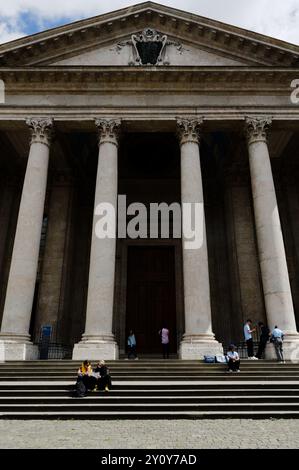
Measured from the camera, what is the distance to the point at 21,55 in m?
18.5

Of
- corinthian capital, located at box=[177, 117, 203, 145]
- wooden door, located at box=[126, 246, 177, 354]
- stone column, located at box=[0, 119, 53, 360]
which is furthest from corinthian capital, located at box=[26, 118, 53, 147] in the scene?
wooden door, located at box=[126, 246, 177, 354]

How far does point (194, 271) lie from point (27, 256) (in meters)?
7.23

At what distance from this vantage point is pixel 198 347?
13.8m

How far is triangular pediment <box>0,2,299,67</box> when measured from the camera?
60.4ft

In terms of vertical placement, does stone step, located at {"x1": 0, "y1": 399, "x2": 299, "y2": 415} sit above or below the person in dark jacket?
below

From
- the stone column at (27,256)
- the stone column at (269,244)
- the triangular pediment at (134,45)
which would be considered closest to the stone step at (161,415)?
the stone column at (269,244)

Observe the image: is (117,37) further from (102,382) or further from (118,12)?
(102,382)

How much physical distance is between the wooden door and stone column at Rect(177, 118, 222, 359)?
7.02 m

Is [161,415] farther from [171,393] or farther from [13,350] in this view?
[13,350]

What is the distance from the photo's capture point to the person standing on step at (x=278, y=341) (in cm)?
1339

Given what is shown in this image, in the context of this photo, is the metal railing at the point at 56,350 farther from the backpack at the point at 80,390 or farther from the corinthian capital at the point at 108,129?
the corinthian capital at the point at 108,129

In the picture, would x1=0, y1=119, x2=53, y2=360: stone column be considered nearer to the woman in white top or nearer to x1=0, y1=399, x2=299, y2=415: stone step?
x1=0, y1=399, x2=299, y2=415: stone step

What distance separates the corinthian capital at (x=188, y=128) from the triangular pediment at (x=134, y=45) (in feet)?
11.5

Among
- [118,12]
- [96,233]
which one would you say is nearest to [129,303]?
[96,233]
